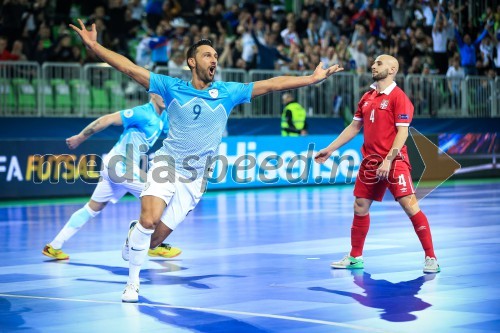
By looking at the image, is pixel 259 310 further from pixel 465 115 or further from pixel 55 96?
pixel 465 115

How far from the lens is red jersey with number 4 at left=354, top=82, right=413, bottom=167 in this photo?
11375 mm

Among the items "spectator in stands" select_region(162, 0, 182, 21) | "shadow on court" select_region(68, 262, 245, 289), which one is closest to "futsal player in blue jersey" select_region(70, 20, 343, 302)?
"shadow on court" select_region(68, 262, 245, 289)

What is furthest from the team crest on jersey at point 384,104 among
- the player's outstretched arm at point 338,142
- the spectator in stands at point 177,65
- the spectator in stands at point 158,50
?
the spectator in stands at point 158,50

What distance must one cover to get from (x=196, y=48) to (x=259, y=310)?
2773 mm

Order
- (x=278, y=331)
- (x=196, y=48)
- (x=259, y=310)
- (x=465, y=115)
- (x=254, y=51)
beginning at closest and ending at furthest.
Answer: (x=278, y=331)
(x=259, y=310)
(x=196, y=48)
(x=254, y=51)
(x=465, y=115)

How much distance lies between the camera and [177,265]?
12180mm

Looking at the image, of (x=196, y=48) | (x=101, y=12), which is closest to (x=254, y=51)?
(x=101, y=12)

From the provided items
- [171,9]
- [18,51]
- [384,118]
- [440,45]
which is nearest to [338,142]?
[384,118]

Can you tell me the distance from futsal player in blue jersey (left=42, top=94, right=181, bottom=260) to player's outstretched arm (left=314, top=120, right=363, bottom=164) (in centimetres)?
246

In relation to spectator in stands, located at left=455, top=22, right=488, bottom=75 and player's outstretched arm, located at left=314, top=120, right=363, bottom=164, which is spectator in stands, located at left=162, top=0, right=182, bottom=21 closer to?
spectator in stands, located at left=455, top=22, right=488, bottom=75

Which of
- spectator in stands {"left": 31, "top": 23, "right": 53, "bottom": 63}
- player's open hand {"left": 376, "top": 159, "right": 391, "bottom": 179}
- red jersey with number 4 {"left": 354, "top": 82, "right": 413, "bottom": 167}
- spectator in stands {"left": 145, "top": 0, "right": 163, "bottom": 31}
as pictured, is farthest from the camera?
spectator in stands {"left": 145, "top": 0, "right": 163, "bottom": 31}

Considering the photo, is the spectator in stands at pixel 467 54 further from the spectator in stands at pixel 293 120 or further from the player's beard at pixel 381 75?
the player's beard at pixel 381 75

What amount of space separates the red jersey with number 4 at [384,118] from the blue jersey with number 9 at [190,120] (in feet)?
7.04

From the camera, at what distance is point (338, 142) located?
11.8 m
